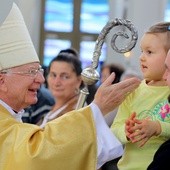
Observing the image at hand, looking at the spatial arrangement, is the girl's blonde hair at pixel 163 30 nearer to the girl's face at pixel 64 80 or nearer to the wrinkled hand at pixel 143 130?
the wrinkled hand at pixel 143 130

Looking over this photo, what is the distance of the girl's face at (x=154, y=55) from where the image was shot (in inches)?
78.9

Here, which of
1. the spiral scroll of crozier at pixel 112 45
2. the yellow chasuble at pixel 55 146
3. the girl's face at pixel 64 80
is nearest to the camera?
the yellow chasuble at pixel 55 146

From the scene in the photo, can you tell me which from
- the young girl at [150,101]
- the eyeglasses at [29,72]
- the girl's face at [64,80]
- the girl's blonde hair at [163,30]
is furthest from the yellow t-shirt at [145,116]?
the girl's face at [64,80]

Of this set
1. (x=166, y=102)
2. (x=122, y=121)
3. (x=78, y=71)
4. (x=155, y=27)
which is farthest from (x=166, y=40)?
(x=78, y=71)

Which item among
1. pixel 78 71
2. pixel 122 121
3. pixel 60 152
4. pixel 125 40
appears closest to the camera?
pixel 60 152

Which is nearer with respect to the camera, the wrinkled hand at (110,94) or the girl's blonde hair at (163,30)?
the wrinkled hand at (110,94)

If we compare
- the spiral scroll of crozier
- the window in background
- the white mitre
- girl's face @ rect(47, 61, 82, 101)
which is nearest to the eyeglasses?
the white mitre

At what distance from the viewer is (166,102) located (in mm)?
1990

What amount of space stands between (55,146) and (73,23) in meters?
7.40

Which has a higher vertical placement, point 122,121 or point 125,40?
point 125,40

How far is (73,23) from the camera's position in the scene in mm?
9102

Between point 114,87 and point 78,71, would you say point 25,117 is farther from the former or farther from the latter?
point 114,87

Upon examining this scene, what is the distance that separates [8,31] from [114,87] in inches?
19.0

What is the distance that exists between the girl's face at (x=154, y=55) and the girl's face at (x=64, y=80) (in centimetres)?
136
